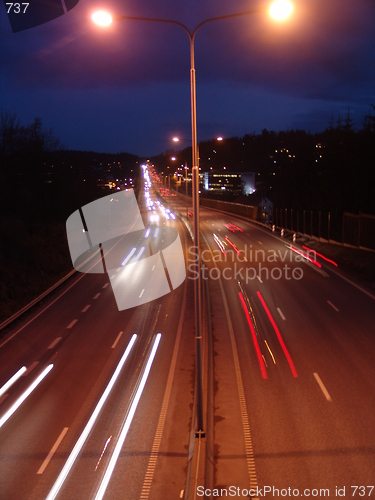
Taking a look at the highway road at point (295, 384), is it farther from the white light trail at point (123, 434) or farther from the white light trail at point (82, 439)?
the white light trail at point (82, 439)

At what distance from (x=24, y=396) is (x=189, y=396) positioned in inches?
152

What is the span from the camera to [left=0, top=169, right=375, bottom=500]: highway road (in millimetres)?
7844

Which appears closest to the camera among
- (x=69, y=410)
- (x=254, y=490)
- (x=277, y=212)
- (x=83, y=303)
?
(x=254, y=490)

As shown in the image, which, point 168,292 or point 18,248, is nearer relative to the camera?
point 168,292

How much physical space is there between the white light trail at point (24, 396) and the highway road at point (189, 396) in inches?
5.1

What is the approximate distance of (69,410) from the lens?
1060 cm

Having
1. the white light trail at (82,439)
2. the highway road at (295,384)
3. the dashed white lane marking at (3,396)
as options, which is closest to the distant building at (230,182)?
the highway road at (295,384)

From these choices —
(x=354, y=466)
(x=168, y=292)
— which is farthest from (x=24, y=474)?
(x=168, y=292)

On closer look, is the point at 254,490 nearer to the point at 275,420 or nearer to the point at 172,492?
the point at 172,492

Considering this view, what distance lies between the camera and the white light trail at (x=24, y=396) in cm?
1036

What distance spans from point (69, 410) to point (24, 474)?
260 centimetres

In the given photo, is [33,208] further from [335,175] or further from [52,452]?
[52,452]

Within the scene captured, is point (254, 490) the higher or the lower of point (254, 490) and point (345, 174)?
the lower

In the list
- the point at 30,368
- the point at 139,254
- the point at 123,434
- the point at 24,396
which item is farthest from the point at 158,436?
the point at 139,254
